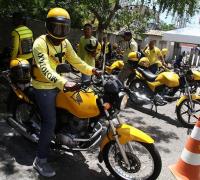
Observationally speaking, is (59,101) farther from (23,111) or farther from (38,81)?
(23,111)

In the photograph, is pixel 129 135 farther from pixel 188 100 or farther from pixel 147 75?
pixel 147 75

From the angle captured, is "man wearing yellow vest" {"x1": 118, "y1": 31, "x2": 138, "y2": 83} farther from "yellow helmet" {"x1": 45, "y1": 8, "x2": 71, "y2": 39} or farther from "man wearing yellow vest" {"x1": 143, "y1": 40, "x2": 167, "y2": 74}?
"yellow helmet" {"x1": 45, "y1": 8, "x2": 71, "y2": 39}

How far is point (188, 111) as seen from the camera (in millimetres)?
7820

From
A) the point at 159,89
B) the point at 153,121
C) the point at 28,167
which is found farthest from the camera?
the point at 159,89

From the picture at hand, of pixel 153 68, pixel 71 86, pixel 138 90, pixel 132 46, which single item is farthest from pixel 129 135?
pixel 153 68

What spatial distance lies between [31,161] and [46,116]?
0.79 m

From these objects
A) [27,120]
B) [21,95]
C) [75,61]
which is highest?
[75,61]

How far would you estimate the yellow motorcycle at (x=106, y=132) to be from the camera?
437 centimetres

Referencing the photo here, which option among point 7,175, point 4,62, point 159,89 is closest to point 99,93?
point 7,175

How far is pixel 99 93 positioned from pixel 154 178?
1204mm

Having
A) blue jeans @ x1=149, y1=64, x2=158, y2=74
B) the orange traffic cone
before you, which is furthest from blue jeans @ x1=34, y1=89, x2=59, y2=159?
blue jeans @ x1=149, y1=64, x2=158, y2=74

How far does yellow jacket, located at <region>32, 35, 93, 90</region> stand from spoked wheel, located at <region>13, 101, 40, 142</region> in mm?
639

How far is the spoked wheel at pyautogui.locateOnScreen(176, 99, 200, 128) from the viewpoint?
25.6 ft

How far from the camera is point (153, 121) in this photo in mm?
8031
